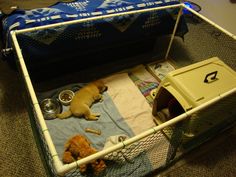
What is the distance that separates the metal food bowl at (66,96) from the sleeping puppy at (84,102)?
6cm

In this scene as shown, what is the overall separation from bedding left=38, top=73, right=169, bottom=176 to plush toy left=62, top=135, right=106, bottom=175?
58 mm

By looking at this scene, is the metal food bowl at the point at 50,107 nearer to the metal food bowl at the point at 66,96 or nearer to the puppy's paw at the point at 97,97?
the metal food bowl at the point at 66,96

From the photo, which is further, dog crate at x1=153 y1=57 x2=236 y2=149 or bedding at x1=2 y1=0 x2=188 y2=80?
bedding at x1=2 y1=0 x2=188 y2=80

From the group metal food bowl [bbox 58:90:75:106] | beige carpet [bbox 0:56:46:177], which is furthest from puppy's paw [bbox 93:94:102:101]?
beige carpet [bbox 0:56:46:177]

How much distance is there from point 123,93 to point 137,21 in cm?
51

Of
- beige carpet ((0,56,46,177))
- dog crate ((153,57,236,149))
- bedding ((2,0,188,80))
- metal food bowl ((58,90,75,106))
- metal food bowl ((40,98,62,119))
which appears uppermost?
bedding ((2,0,188,80))

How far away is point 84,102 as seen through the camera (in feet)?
4.72

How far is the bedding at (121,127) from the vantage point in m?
1.12

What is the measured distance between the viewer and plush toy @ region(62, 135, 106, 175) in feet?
3.73

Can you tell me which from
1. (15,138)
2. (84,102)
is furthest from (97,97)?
(15,138)

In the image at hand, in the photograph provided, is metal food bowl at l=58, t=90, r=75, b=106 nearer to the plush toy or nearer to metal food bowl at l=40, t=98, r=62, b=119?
metal food bowl at l=40, t=98, r=62, b=119

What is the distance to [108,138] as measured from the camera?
135cm

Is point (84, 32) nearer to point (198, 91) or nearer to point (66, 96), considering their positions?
point (66, 96)

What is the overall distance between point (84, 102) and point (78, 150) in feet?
1.07
